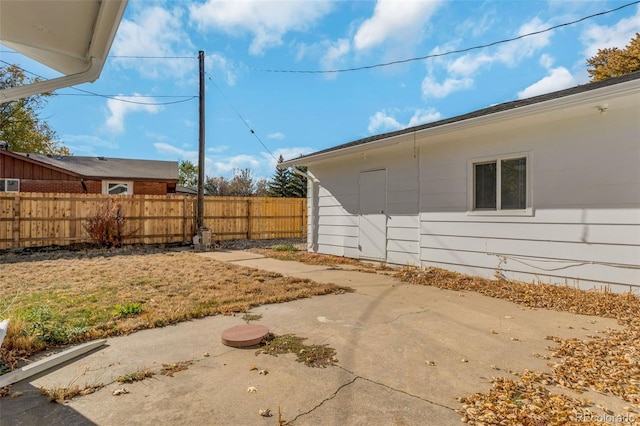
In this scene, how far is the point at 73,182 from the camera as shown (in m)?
15.7

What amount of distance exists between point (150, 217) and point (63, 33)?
31.3 feet

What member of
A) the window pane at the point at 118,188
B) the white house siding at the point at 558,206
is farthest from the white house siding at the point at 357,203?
the window pane at the point at 118,188

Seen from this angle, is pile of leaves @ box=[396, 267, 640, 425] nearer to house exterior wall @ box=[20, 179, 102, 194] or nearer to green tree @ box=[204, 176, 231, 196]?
house exterior wall @ box=[20, 179, 102, 194]

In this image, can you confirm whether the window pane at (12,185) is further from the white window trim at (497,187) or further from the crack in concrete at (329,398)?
the crack in concrete at (329,398)

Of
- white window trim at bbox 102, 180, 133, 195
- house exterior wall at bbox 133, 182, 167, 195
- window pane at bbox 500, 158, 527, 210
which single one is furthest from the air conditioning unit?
window pane at bbox 500, 158, 527, 210

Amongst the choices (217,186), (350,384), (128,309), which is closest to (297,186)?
(217,186)

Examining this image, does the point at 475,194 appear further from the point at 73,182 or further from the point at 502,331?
the point at 73,182

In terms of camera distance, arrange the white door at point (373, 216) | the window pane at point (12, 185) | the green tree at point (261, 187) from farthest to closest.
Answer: the green tree at point (261, 187)
the window pane at point (12, 185)
the white door at point (373, 216)

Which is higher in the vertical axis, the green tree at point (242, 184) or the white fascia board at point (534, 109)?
the green tree at point (242, 184)

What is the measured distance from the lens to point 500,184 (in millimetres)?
5426

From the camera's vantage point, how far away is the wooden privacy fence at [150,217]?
30.3 ft

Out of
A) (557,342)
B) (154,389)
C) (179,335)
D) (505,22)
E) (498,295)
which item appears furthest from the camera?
(505,22)

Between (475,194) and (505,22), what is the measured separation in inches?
151

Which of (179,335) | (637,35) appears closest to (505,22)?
(179,335)
